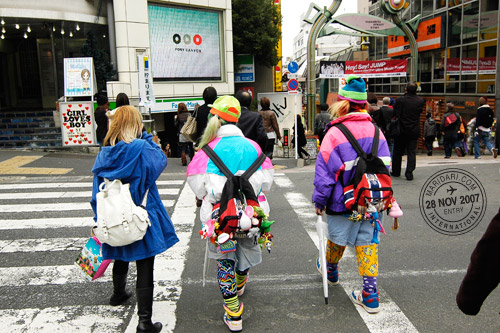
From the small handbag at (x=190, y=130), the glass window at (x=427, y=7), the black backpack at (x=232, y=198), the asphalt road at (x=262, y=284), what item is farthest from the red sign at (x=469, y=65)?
the black backpack at (x=232, y=198)

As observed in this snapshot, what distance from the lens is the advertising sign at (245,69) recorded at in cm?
2784

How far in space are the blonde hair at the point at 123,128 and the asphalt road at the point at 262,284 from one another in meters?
1.56

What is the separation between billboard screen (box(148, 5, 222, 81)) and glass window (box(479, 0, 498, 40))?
36.5 ft

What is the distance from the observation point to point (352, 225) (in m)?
3.96

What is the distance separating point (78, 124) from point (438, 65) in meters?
17.7

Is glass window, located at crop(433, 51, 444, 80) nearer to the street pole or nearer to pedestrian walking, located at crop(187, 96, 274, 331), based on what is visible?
the street pole

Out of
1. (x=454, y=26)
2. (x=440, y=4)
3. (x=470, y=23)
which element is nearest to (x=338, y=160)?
(x=470, y=23)

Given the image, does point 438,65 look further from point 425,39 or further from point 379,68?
point 379,68

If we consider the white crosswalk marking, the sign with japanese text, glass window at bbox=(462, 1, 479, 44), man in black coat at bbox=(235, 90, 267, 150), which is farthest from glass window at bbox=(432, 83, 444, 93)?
man in black coat at bbox=(235, 90, 267, 150)

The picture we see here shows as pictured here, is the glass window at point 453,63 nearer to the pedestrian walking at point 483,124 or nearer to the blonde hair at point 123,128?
the pedestrian walking at point 483,124

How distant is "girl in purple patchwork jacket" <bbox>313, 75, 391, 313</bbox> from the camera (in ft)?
12.6

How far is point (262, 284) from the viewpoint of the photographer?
4.62 metres

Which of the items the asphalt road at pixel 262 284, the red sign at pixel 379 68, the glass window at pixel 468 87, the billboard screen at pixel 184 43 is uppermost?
the billboard screen at pixel 184 43

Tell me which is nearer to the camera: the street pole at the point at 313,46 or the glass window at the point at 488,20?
the street pole at the point at 313,46
